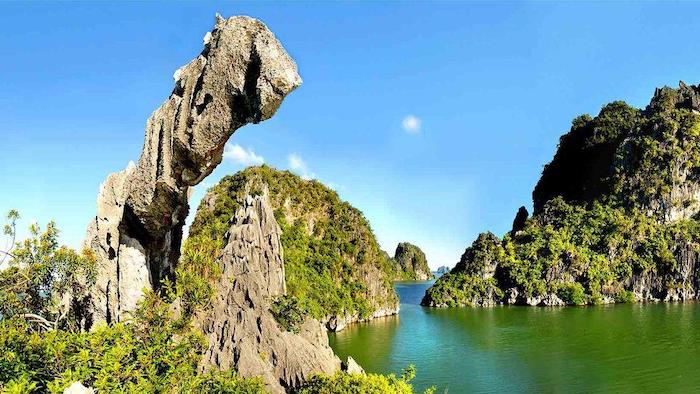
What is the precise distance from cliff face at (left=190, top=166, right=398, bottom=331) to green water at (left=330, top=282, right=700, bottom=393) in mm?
2233

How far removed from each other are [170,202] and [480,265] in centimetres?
4840

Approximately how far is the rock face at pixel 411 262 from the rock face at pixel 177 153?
122 meters

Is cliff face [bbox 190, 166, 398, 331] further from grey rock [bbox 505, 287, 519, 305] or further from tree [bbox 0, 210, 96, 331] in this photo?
tree [bbox 0, 210, 96, 331]

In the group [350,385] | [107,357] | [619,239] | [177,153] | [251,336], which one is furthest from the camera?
[619,239]

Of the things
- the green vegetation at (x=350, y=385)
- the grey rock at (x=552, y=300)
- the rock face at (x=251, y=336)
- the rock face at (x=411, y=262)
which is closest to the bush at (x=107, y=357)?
the rock face at (x=251, y=336)

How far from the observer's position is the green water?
63.9ft

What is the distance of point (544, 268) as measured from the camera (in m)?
50.5

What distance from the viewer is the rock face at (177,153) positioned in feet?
19.9

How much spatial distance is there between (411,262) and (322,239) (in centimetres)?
9485

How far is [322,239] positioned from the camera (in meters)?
40.3

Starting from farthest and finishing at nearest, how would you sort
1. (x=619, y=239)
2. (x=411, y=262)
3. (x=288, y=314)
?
1. (x=411, y=262)
2. (x=619, y=239)
3. (x=288, y=314)

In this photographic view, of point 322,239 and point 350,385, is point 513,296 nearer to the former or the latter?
point 322,239

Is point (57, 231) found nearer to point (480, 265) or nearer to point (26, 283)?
point (26, 283)

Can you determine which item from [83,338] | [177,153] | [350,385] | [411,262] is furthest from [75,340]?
[411,262]
